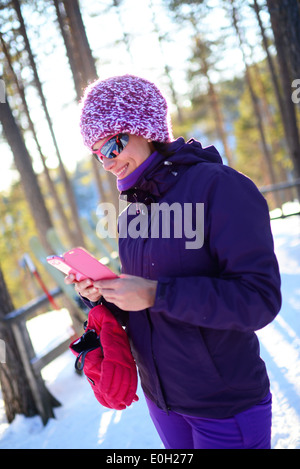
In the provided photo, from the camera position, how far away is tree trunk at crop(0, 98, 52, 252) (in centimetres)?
606

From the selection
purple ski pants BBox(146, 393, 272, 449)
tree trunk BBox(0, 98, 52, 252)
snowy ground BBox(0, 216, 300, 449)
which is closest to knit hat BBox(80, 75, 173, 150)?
purple ski pants BBox(146, 393, 272, 449)

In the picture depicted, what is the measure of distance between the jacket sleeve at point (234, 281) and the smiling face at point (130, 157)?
403 millimetres

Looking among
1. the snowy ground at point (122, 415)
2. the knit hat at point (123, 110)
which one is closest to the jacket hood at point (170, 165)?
the knit hat at point (123, 110)

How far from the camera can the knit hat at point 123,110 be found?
151cm

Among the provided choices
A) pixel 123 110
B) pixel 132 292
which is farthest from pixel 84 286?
pixel 123 110

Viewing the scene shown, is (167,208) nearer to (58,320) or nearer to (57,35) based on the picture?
(58,320)

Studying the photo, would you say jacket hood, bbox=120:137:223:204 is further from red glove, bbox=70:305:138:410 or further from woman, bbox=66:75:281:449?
red glove, bbox=70:305:138:410

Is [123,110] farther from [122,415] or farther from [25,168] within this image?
[25,168]

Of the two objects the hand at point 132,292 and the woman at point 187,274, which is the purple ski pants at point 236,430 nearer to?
the woman at point 187,274

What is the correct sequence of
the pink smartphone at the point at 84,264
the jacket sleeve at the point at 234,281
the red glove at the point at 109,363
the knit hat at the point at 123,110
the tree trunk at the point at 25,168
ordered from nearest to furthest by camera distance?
1. the jacket sleeve at the point at 234,281
2. the pink smartphone at the point at 84,264
3. the knit hat at the point at 123,110
4. the red glove at the point at 109,363
5. the tree trunk at the point at 25,168

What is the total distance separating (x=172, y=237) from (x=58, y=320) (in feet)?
28.2

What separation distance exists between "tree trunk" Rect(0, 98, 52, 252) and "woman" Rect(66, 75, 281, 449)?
16.5 ft

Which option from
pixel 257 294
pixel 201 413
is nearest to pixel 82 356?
pixel 201 413

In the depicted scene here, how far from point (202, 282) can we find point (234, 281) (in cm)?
10
